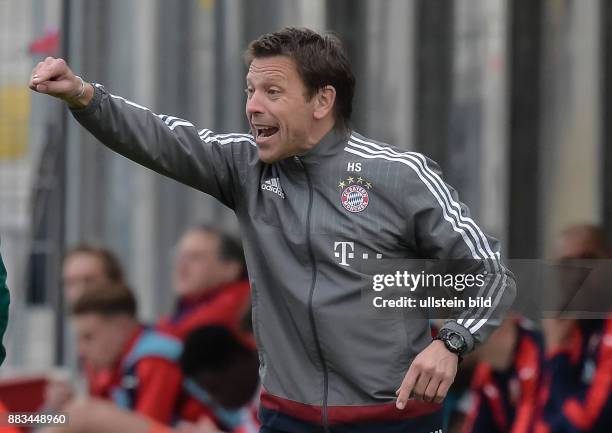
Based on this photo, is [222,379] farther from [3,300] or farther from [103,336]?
[3,300]

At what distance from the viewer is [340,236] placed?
343 cm

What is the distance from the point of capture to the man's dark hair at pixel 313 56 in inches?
138

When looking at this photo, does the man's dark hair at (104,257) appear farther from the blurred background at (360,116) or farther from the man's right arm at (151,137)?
the man's right arm at (151,137)

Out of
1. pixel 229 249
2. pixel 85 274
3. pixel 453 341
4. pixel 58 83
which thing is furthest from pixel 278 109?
pixel 85 274

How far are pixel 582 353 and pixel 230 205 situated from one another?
2.31m

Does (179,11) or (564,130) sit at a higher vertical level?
(179,11)

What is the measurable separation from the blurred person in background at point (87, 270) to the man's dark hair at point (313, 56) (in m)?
3.19

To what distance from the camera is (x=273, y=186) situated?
11.5 feet

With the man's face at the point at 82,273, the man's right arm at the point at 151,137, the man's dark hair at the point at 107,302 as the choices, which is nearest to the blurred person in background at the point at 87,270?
the man's face at the point at 82,273

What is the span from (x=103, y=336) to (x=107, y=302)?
0.13 meters

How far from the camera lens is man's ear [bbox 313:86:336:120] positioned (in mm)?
3529

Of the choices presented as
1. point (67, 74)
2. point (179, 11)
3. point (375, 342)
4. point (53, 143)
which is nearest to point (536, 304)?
point (375, 342)

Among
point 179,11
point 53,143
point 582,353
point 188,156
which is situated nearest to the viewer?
point 188,156

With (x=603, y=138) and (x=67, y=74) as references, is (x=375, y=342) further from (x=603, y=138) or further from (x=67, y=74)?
(x=603, y=138)
